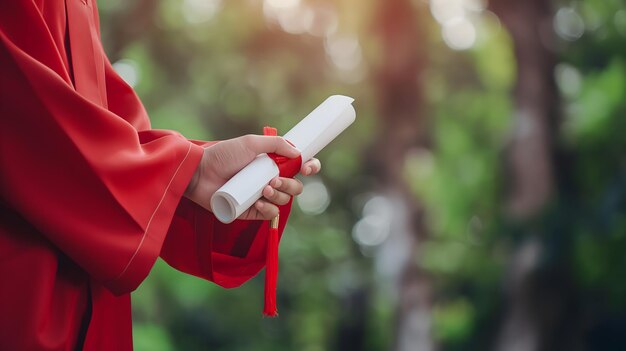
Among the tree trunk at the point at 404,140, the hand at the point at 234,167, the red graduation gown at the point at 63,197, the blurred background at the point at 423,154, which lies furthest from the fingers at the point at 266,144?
the tree trunk at the point at 404,140

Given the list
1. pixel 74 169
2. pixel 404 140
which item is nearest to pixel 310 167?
pixel 74 169

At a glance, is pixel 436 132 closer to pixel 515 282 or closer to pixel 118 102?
pixel 515 282

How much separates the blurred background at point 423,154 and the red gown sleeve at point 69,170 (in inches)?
220

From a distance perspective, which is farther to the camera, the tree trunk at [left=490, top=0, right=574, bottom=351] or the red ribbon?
the tree trunk at [left=490, top=0, right=574, bottom=351]

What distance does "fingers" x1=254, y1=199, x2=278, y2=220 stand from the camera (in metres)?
1.25

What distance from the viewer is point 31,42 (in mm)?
1114

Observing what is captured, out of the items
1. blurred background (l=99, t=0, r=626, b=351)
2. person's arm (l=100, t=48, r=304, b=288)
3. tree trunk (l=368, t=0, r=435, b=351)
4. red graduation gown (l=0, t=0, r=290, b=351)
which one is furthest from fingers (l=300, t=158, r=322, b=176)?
tree trunk (l=368, t=0, r=435, b=351)

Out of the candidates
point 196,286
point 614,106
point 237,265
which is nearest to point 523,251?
point 614,106

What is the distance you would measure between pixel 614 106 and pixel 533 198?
102 centimetres

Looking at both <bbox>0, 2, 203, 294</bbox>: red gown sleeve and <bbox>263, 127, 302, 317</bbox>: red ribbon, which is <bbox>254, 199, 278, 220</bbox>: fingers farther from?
<bbox>0, 2, 203, 294</bbox>: red gown sleeve

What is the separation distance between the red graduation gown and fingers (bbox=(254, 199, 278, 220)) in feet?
0.42

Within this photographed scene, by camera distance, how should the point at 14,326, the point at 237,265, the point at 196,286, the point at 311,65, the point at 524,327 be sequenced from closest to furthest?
the point at 14,326 < the point at 237,265 < the point at 524,327 < the point at 196,286 < the point at 311,65

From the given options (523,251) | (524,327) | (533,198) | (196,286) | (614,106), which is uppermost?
(614,106)

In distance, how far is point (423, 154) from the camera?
8.73 metres
